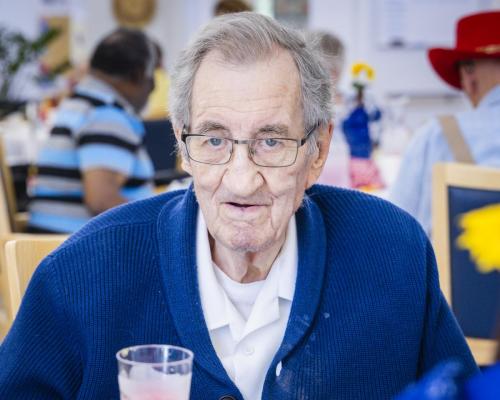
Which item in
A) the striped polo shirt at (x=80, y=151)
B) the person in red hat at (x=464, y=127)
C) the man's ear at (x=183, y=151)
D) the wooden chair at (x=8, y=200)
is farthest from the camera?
the wooden chair at (x=8, y=200)

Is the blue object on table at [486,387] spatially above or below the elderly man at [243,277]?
above

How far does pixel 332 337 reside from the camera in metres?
1.41

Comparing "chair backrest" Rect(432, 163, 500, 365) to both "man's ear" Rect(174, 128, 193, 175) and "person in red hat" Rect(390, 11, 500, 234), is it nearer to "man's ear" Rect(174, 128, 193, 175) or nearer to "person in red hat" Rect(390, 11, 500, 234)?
"person in red hat" Rect(390, 11, 500, 234)

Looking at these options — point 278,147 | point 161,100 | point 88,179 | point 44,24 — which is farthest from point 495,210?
point 44,24

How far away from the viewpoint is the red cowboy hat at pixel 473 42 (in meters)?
3.16

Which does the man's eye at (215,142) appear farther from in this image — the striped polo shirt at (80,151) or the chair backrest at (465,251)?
the striped polo shirt at (80,151)

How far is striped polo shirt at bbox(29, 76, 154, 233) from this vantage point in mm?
3484

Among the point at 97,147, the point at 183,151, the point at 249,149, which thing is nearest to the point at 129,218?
the point at 183,151

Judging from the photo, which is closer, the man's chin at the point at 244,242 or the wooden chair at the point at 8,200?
the man's chin at the point at 244,242

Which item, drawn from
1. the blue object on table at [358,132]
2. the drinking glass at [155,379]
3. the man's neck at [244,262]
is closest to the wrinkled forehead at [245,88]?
the man's neck at [244,262]

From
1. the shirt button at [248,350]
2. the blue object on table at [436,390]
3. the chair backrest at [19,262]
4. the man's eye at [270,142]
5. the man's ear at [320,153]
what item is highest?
the man's eye at [270,142]

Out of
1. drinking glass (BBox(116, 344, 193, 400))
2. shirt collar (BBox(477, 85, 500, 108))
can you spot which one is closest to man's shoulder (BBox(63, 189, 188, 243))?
drinking glass (BBox(116, 344, 193, 400))

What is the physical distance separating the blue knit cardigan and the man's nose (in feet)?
0.47

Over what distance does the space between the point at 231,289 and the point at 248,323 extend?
82mm
